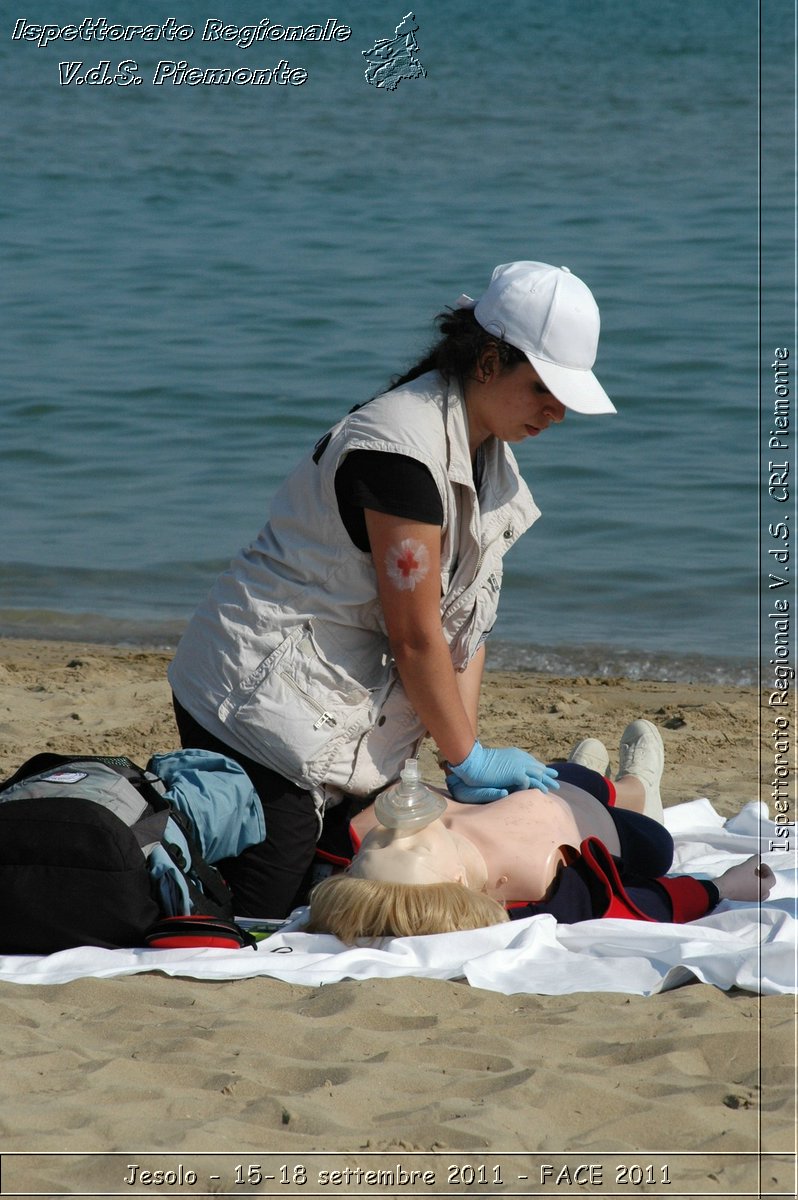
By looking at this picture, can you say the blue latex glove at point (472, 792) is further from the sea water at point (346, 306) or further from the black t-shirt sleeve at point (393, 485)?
the sea water at point (346, 306)

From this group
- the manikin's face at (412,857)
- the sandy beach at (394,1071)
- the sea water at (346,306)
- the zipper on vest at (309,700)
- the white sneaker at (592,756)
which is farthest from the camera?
the sea water at (346,306)

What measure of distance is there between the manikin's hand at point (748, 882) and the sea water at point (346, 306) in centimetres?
164

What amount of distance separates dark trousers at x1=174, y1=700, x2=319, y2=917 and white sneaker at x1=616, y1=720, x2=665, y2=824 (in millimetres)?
1103

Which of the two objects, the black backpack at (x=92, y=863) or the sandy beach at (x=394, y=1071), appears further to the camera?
the black backpack at (x=92, y=863)

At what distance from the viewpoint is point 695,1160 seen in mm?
2311

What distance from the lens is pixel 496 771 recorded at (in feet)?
12.0

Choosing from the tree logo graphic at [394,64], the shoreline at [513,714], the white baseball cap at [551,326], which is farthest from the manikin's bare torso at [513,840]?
the tree logo graphic at [394,64]

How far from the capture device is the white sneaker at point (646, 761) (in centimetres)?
419

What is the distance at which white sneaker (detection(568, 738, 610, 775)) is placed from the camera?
14.6 feet

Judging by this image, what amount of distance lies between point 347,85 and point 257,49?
1.49m

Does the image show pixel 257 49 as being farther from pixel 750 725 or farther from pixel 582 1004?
pixel 582 1004

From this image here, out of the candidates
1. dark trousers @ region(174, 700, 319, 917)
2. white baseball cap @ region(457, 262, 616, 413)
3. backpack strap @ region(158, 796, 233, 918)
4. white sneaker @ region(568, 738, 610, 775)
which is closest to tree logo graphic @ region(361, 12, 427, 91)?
white sneaker @ region(568, 738, 610, 775)

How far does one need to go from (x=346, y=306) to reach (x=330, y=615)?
25.8 ft

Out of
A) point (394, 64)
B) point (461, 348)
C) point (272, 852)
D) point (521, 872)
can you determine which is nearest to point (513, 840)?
point (521, 872)
